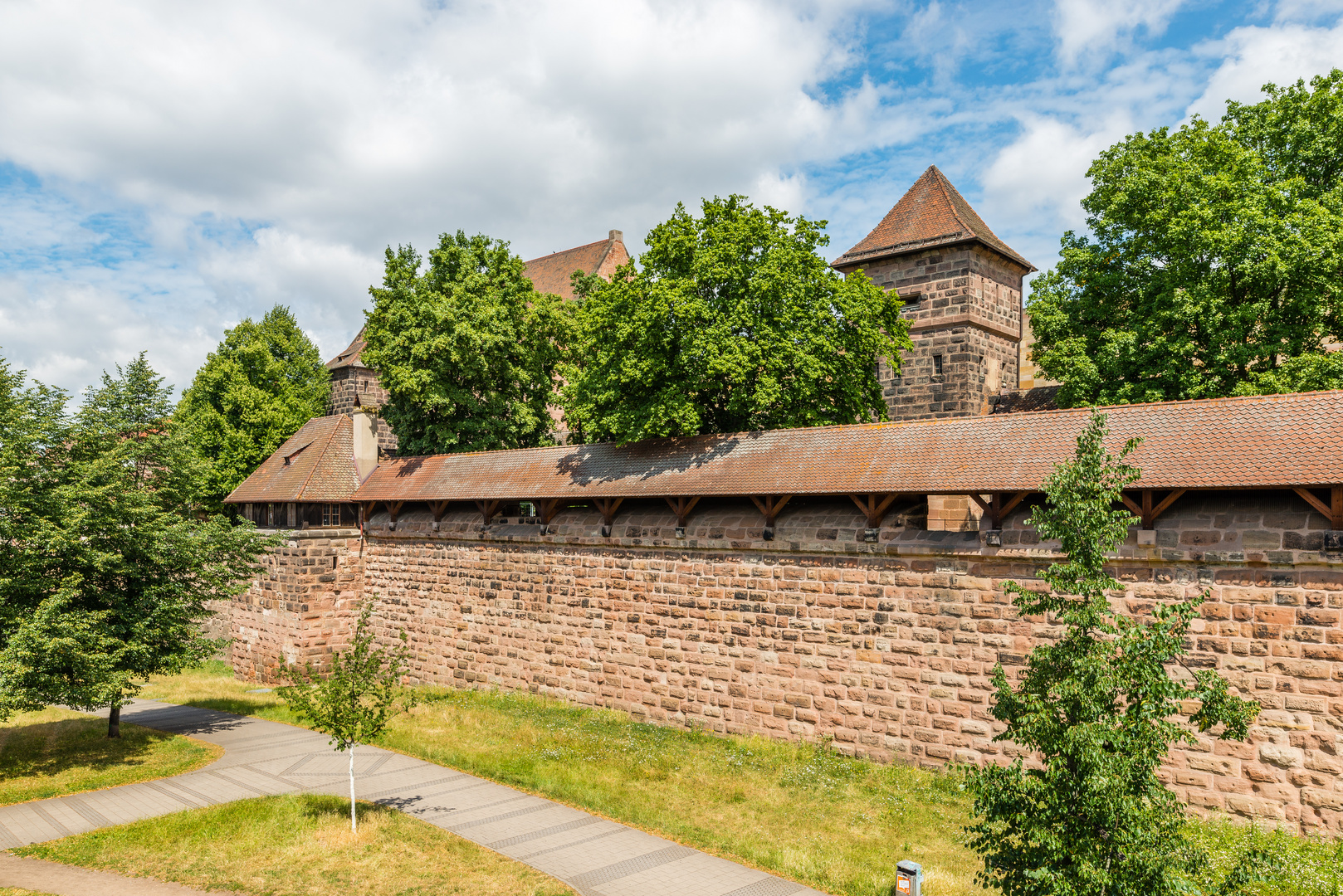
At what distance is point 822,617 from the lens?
44.9ft

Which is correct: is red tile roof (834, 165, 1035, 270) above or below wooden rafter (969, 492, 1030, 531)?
above

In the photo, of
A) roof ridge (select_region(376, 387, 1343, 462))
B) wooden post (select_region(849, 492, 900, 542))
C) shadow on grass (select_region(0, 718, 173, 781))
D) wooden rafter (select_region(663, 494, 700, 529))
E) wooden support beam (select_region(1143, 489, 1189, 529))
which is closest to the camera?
wooden support beam (select_region(1143, 489, 1189, 529))

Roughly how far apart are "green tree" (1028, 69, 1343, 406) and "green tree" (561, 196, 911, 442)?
4.87 m

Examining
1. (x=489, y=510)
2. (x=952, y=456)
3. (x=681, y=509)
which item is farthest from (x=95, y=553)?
(x=952, y=456)

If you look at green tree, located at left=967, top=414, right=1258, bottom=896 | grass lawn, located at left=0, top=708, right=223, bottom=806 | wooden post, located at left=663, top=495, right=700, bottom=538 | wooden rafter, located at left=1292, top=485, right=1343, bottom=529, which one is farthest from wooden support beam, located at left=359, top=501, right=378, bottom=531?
wooden rafter, located at left=1292, top=485, right=1343, bottom=529

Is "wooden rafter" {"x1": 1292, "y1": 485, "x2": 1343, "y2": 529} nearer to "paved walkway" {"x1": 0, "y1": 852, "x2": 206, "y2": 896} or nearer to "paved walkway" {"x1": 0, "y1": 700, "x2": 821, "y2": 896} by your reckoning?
"paved walkway" {"x1": 0, "y1": 700, "x2": 821, "y2": 896}

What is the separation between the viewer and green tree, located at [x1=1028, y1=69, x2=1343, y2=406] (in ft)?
54.1

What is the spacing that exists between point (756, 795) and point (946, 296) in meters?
15.1

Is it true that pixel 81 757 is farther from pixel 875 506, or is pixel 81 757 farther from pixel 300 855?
pixel 875 506

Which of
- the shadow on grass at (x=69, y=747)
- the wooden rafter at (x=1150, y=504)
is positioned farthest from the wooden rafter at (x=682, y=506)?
the shadow on grass at (x=69, y=747)

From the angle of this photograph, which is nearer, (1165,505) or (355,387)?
(1165,505)

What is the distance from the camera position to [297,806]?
37.6ft

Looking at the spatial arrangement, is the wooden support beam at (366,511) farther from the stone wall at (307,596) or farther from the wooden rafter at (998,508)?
the wooden rafter at (998,508)

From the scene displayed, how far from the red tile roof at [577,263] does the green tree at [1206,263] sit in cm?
2056
